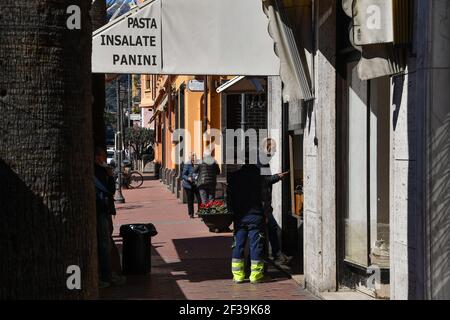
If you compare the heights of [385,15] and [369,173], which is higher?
[385,15]

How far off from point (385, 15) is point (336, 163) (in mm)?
2903

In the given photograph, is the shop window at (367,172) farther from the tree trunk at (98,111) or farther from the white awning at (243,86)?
the white awning at (243,86)

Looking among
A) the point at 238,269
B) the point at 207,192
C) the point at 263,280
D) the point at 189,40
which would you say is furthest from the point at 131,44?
the point at 207,192

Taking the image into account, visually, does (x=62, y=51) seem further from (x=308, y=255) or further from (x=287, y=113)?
(x=287, y=113)

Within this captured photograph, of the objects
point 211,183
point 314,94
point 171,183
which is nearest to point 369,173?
point 314,94

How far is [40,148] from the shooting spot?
3.16 metres

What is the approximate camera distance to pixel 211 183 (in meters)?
17.8

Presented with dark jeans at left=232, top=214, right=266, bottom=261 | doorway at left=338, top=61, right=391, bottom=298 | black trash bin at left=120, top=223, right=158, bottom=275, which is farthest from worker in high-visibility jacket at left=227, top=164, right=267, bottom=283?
black trash bin at left=120, top=223, right=158, bottom=275

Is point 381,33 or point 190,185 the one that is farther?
point 190,185

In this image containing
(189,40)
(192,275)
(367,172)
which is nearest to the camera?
(367,172)

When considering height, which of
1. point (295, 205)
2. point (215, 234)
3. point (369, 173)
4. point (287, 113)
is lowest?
point (215, 234)

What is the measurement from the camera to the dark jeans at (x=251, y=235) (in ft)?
29.7

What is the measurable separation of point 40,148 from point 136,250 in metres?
6.90

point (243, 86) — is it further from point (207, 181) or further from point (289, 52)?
point (289, 52)
